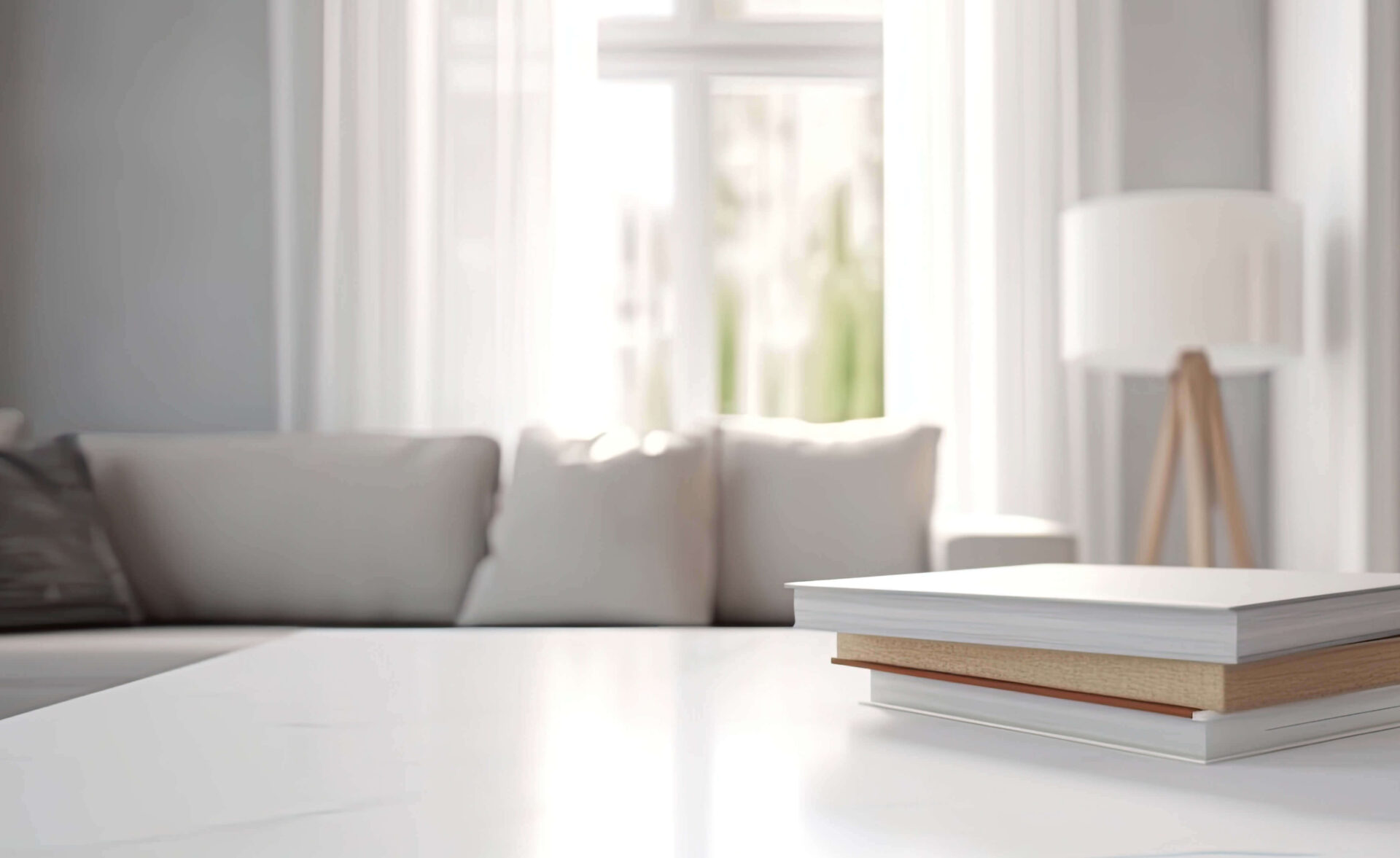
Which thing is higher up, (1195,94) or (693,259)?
(1195,94)

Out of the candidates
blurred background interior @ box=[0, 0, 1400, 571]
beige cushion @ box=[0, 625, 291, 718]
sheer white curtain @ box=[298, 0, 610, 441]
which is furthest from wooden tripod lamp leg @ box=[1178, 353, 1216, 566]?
beige cushion @ box=[0, 625, 291, 718]

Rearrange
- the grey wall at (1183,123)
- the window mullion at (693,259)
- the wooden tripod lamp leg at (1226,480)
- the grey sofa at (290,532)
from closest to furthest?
1. the grey sofa at (290,532)
2. the wooden tripod lamp leg at (1226,480)
3. the grey wall at (1183,123)
4. the window mullion at (693,259)

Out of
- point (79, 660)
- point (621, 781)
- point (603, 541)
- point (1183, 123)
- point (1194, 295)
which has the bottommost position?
point (79, 660)

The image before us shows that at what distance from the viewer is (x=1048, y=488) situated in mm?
3230

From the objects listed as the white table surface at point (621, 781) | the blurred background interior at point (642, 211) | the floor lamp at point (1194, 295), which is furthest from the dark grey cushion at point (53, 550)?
the floor lamp at point (1194, 295)

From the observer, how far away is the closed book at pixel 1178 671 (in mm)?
498

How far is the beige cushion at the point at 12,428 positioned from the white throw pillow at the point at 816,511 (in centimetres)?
159

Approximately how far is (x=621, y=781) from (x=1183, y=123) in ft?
11.3

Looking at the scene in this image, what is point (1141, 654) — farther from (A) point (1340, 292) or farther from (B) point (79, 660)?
(A) point (1340, 292)

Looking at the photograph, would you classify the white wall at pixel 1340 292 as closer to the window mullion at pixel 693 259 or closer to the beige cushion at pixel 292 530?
the window mullion at pixel 693 259

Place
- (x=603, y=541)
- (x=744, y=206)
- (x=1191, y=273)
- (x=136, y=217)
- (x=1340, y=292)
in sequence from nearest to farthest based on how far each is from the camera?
(x=603, y=541) < (x=1191, y=273) < (x=1340, y=292) < (x=136, y=217) < (x=744, y=206)

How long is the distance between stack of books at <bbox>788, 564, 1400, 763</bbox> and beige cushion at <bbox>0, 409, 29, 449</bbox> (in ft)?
8.00

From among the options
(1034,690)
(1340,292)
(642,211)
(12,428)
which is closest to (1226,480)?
(1340,292)

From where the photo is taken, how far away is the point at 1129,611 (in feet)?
1.67
